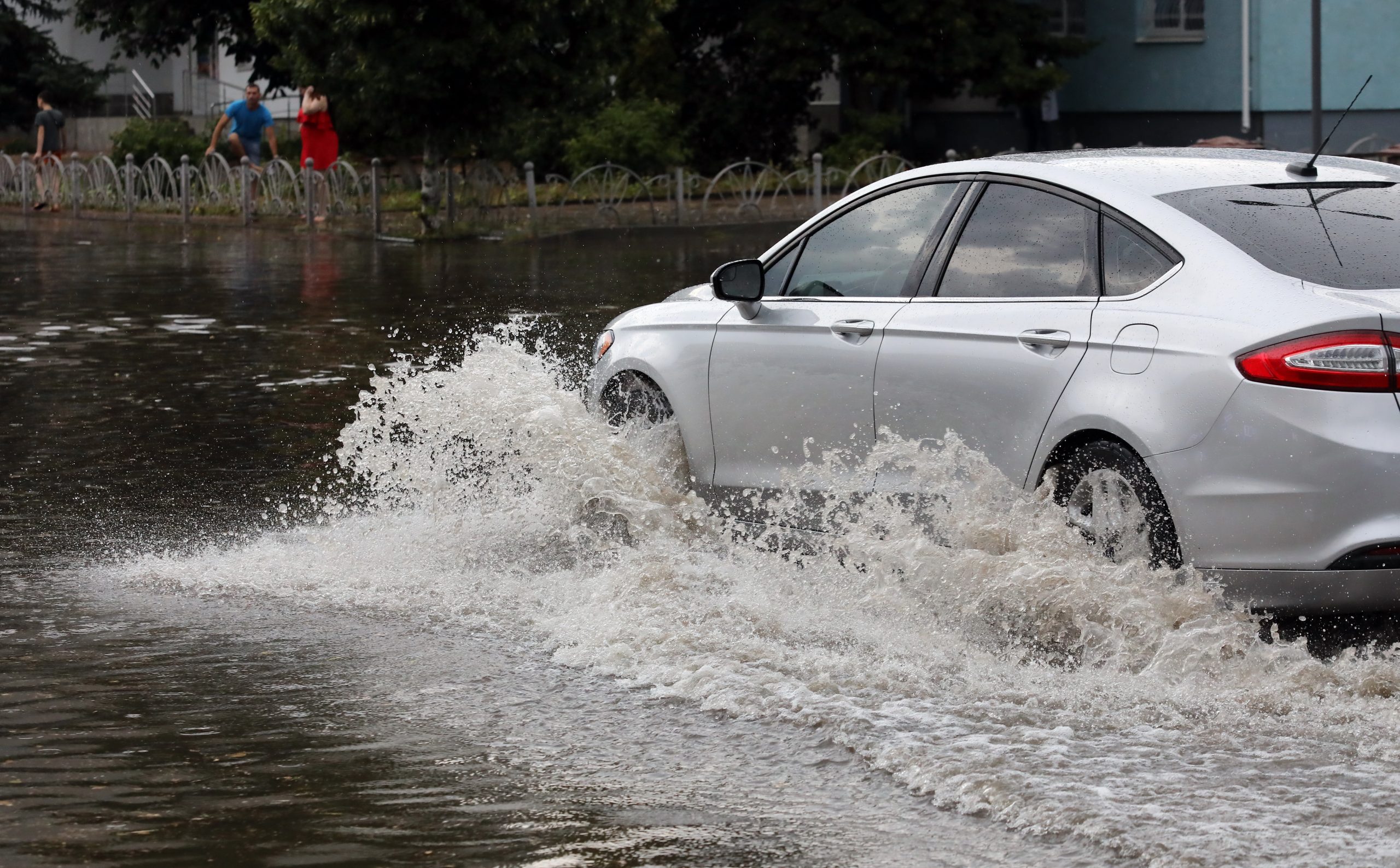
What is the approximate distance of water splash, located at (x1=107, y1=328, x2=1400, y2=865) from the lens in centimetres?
477

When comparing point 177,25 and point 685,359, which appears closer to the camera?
point 685,359

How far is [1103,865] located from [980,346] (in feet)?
7.77

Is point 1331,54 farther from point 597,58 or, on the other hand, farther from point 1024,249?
point 1024,249

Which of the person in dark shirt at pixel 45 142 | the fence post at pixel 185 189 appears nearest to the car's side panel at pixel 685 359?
the fence post at pixel 185 189

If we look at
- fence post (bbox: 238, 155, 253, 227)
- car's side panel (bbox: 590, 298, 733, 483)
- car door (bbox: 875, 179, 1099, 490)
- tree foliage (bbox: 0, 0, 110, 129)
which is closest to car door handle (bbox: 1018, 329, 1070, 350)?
car door (bbox: 875, 179, 1099, 490)

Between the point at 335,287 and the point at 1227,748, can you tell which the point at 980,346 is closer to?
the point at 1227,748

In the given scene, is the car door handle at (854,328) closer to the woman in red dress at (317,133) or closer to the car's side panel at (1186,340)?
the car's side panel at (1186,340)

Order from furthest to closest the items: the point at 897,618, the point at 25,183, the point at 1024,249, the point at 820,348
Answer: the point at 25,183 < the point at 820,348 < the point at 1024,249 < the point at 897,618

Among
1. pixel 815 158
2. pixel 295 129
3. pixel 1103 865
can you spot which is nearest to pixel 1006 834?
pixel 1103 865

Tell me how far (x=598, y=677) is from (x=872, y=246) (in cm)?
199

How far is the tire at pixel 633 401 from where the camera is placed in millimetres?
7984

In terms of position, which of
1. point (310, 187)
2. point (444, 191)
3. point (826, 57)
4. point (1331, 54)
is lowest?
point (444, 191)

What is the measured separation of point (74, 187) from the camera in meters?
37.2

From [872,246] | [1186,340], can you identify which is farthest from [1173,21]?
[1186,340]
